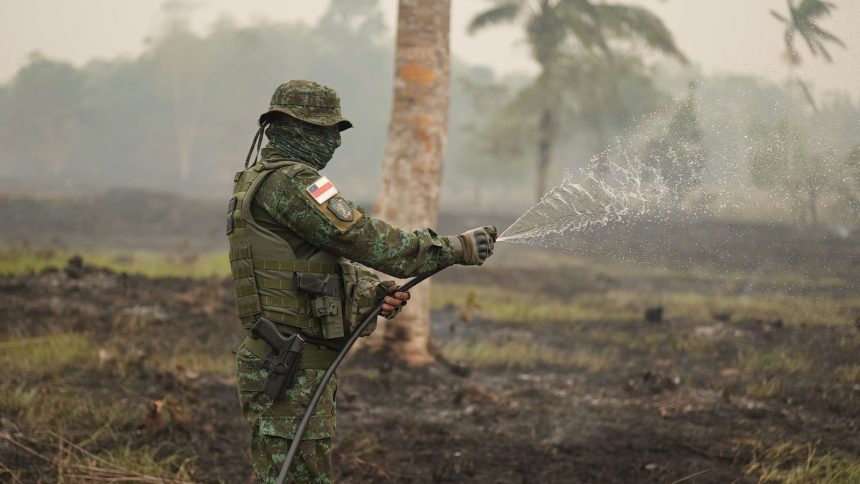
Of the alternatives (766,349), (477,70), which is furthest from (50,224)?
(477,70)

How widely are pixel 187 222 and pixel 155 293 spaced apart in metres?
18.7

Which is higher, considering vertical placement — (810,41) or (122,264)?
(810,41)

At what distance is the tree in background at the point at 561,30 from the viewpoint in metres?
23.5

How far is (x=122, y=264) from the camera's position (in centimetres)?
1562

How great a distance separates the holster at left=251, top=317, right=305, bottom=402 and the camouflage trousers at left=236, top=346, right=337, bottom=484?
79 millimetres

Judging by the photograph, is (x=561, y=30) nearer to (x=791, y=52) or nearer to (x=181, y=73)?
(x=791, y=52)

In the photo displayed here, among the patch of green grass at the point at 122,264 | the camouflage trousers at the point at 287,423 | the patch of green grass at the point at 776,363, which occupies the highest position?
the camouflage trousers at the point at 287,423

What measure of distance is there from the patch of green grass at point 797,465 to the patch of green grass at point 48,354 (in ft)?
19.4

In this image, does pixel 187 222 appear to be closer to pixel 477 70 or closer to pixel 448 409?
pixel 448 409

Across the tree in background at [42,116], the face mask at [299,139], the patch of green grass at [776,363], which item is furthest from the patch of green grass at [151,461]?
the tree in background at [42,116]

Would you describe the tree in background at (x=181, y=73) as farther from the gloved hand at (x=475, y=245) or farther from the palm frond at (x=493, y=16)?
the gloved hand at (x=475, y=245)

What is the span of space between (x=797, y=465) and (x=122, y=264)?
13263 millimetres

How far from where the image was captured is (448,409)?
23.2 ft

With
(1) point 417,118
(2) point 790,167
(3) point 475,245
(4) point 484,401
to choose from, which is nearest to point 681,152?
(2) point 790,167
